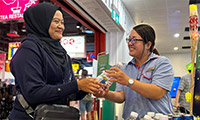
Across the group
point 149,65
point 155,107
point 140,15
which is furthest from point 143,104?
point 140,15

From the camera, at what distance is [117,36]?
6.24 meters

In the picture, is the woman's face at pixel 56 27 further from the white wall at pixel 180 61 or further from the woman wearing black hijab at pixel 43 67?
the white wall at pixel 180 61

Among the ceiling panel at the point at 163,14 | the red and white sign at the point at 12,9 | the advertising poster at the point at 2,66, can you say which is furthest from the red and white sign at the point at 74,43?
the red and white sign at the point at 12,9

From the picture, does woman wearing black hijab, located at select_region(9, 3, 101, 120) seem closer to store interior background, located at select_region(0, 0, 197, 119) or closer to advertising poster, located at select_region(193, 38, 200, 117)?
advertising poster, located at select_region(193, 38, 200, 117)

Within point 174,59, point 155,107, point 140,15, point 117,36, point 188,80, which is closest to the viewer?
point 155,107

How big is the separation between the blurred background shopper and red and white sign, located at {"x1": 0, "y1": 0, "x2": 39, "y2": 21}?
2794 millimetres

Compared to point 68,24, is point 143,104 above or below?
below

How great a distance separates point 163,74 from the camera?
172 centimetres

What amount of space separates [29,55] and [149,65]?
98 cm

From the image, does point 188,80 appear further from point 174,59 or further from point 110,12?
point 174,59

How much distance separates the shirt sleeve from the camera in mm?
1704

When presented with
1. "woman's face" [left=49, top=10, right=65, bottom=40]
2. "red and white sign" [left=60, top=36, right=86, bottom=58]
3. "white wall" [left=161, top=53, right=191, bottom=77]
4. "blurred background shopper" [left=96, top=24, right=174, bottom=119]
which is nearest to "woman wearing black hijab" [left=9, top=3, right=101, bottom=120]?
"woman's face" [left=49, top=10, right=65, bottom=40]

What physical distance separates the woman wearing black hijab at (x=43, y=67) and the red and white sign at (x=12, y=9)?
2.72m

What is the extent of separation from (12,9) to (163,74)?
347 cm
